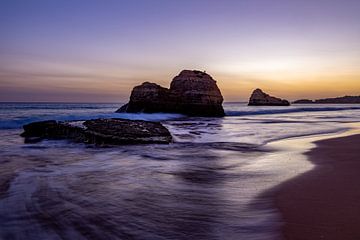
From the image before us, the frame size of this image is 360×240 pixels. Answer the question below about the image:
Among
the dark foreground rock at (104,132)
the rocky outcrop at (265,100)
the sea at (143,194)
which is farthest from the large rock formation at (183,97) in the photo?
the rocky outcrop at (265,100)

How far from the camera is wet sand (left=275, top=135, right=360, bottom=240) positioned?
2943 mm

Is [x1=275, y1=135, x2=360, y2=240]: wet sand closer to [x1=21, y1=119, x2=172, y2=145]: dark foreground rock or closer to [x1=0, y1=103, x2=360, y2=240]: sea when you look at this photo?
[x1=0, y1=103, x2=360, y2=240]: sea

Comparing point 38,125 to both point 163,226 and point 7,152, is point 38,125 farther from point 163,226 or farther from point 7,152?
point 163,226

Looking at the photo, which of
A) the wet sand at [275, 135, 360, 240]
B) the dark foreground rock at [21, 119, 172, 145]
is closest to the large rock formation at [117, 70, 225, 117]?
the dark foreground rock at [21, 119, 172, 145]

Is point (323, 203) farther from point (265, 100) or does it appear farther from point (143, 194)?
point (265, 100)

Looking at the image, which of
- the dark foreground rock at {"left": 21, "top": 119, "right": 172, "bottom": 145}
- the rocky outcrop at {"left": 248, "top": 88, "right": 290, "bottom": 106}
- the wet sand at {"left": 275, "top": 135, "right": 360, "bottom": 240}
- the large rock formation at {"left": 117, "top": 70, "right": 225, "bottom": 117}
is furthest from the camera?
the rocky outcrop at {"left": 248, "top": 88, "right": 290, "bottom": 106}

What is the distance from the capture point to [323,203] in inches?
149

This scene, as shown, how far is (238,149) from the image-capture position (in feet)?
30.3

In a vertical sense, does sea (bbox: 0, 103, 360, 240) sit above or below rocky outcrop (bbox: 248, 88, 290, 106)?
below

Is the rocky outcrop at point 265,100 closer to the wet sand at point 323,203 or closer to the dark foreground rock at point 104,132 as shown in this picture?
the dark foreground rock at point 104,132

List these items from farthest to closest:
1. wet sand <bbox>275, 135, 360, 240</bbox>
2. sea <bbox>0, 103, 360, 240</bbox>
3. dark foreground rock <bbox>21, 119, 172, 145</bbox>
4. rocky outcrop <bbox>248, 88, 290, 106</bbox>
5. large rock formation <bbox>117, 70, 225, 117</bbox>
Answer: rocky outcrop <bbox>248, 88, 290, 106</bbox>, large rock formation <bbox>117, 70, 225, 117</bbox>, dark foreground rock <bbox>21, 119, 172, 145</bbox>, sea <bbox>0, 103, 360, 240</bbox>, wet sand <bbox>275, 135, 360, 240</bbox>

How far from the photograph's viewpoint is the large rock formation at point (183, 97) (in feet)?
101

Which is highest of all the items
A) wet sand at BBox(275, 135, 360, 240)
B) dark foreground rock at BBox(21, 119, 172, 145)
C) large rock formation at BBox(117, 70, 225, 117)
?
large rock formation at BBox(117, 70, 225, 117)

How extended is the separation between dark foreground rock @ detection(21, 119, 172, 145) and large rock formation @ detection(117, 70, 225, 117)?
1805cm
